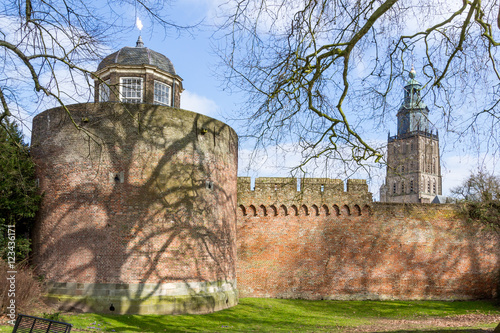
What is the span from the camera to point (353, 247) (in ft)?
58.3

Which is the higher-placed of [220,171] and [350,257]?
[220,171]

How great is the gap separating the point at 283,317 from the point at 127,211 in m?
5.79

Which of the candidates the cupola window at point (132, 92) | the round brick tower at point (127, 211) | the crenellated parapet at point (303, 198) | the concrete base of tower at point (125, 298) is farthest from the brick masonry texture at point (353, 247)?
the cupola window at point (132, 92)

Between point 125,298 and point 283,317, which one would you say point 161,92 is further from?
point 283,317

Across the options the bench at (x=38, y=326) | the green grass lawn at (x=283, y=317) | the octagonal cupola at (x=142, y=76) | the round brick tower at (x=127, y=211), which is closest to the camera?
the bench at (x=38, y=326)

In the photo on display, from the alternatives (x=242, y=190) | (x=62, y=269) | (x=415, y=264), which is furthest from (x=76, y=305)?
(x=415, y=264)

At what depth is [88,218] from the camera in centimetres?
1273

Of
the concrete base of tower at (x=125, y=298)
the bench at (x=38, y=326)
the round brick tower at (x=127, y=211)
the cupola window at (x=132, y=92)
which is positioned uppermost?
the cupola window at (x=132, y=92)

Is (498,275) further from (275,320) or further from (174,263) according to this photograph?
(174,263)

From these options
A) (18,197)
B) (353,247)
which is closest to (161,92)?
(18,197)

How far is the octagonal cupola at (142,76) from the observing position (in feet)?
55.8

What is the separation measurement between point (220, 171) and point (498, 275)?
12.6 metres

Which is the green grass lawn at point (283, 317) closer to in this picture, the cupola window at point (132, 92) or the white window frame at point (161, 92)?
the cupola window at point (132, 92)

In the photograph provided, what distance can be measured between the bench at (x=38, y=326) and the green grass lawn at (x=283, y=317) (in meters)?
2.53
